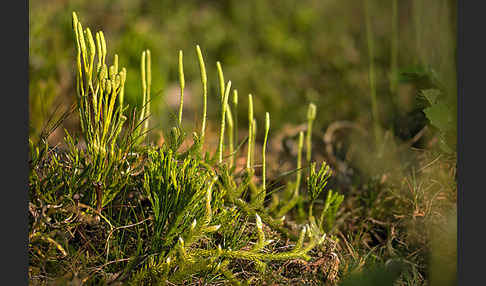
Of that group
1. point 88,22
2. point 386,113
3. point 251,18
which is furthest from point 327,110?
point 88,22

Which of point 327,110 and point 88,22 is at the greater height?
point 88,22

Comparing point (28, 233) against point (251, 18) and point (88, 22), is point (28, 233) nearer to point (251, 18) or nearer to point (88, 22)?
point (88, 22)

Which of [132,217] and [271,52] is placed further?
[271,52]

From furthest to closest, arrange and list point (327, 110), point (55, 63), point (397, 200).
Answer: point (327, 110)
point (55, 63)
point (397, 200)

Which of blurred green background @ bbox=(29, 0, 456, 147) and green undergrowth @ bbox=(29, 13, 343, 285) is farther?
blurred green background @ bbox=(29, 0, 456, 147)

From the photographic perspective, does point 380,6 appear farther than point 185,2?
No

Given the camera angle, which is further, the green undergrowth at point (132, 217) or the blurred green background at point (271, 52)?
the blurred green background at point (271, 52)

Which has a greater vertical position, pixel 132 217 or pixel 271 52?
pixel 271 52

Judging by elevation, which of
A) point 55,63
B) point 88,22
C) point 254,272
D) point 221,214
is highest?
point 88,22
